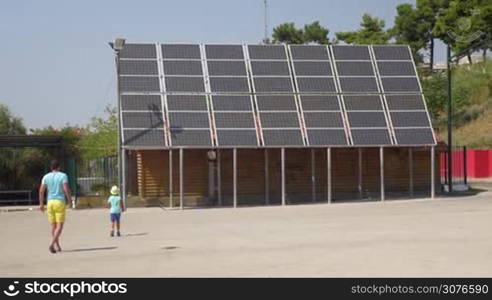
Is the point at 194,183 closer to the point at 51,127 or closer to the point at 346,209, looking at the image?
the point at 346,209

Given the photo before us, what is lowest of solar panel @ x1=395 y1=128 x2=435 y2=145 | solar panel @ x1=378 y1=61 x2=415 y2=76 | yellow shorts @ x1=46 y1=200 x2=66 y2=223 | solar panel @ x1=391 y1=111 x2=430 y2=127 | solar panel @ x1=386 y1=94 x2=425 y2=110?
yellow shorts @ x1=46 y1=200 x2=66 y2=223

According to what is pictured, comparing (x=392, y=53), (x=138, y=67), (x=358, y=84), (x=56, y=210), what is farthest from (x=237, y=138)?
(x=56, y=210)

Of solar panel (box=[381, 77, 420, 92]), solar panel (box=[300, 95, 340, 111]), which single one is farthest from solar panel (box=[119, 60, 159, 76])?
solar panel (box=[381, 77, 420, 92])

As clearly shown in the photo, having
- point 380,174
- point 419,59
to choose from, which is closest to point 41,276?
point 380,174

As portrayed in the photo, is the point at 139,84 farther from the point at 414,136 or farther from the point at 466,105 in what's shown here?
the point at 466,105

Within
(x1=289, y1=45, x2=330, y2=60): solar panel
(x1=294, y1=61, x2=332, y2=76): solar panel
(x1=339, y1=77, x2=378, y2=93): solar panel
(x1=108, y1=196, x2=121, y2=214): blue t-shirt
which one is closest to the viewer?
(x1=108, y1=196, x2=121, y2=214): blue t-shirt

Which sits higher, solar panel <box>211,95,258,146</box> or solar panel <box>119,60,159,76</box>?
solar panel <box>119,60,159,76</box>

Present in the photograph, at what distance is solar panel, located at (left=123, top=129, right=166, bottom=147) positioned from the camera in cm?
2956

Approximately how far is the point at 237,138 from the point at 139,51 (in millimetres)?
5820

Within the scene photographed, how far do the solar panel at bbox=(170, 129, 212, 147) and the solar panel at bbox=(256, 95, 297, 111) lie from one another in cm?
263

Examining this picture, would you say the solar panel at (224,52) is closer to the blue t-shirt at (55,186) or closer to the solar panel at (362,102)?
the solar panel at (362,102)

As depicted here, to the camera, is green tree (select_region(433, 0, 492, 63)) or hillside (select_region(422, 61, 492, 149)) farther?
green tree (select_region(433, 0, 492, 63))

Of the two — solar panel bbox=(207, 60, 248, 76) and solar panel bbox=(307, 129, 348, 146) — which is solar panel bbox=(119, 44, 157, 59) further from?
solar panel bbox=(307, 129, 348, 146)

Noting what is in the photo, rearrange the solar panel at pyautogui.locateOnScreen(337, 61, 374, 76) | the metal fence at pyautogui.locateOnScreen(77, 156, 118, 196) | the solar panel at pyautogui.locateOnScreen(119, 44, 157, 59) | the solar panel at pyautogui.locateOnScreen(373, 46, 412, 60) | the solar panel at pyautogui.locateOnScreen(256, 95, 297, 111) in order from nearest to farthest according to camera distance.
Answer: the solar panel at pyautogui.locateOnScreen(256, 95, 297, 111), the solar panel at pyautogui.locateOnScreen(119, 44, 157, 59), the solar panel at pyautogui.locateOnScreen(337, 61, 374, 76), the solar panel at pyautogui.locateOnScreen(373, 46, 412, 60), the metal fence at pyautogui.locateOnScreen(77, 156, 118, 196)
